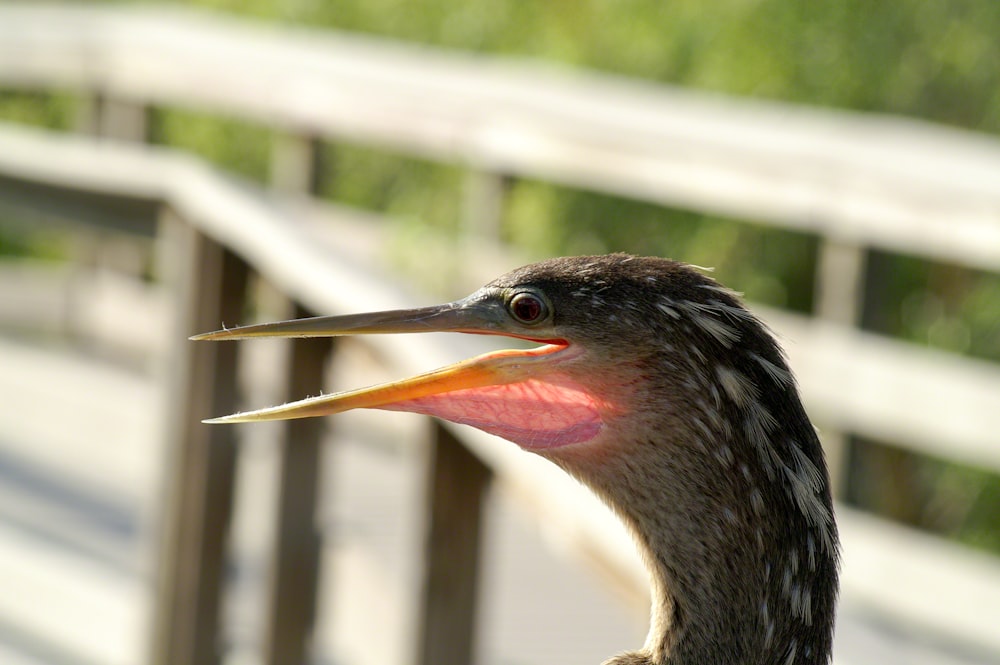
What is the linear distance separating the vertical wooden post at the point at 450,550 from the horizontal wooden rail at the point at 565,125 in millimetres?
1689

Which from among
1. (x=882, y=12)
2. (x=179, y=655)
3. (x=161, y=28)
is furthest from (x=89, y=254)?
(x=179, y=655)

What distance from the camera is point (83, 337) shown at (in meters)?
6.35

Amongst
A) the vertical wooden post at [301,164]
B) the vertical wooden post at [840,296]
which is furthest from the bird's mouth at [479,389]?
the vertical wooden post at [301,164]

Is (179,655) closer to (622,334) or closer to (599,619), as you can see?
(599,619)

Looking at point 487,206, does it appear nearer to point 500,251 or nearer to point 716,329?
point 500,251

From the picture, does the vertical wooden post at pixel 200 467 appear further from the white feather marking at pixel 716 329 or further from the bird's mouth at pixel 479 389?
the white feather marking at pixel 716 329

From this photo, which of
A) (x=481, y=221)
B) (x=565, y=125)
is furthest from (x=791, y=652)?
(x=481, y=221)

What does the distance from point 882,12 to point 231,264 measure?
3.37m

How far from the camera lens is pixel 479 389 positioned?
145cm

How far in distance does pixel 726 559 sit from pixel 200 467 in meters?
1.87

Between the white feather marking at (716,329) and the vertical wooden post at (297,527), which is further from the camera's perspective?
the vertical wooden post at (297,527)

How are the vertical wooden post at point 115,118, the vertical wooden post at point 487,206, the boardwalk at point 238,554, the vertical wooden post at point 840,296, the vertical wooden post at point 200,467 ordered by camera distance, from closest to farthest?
1. the boardwalk at point 238,554
2. the vertical wooden post at point 200,467
3. the vertical wooden post at point 840,296
4. the vertical wooden post at point 487,206
5. the vertical wooden post at point 115,118

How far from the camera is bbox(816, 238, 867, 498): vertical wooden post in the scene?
12.6ft

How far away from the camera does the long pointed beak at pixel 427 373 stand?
56.0 inches
